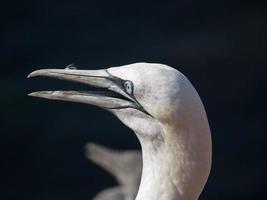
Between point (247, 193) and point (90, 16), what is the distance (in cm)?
A: 230

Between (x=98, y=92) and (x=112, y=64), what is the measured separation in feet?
14.7

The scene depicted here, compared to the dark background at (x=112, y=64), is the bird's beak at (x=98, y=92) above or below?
above

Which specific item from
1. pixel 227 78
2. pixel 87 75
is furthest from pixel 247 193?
pixel 87 75

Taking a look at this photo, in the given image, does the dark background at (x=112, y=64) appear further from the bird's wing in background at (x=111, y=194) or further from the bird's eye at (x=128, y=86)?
the bird's eye at (x=128, y=86)

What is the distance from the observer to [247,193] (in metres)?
8.41

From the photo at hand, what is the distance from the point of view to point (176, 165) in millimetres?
4328

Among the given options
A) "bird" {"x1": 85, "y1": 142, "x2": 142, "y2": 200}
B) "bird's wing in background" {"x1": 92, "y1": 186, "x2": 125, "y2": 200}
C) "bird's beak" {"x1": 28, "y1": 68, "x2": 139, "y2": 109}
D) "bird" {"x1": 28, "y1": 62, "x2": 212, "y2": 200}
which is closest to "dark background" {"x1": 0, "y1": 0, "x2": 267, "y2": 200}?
"bird" {"x1": 85, "y1": 142, "x2": 142, "y2": 200}

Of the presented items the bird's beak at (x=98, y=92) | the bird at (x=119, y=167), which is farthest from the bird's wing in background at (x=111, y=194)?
the bird's beak at (x=98, y=92)

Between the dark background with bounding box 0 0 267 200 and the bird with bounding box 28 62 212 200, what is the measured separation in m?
4.07

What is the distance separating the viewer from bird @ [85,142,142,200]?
8107 millimetres

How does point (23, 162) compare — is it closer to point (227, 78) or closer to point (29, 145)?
point (29, 145)

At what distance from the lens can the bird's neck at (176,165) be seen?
4258 millimetres

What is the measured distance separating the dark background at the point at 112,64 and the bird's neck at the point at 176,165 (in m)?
4.08

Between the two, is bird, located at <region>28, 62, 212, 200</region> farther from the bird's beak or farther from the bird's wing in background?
the bird's wing in background
